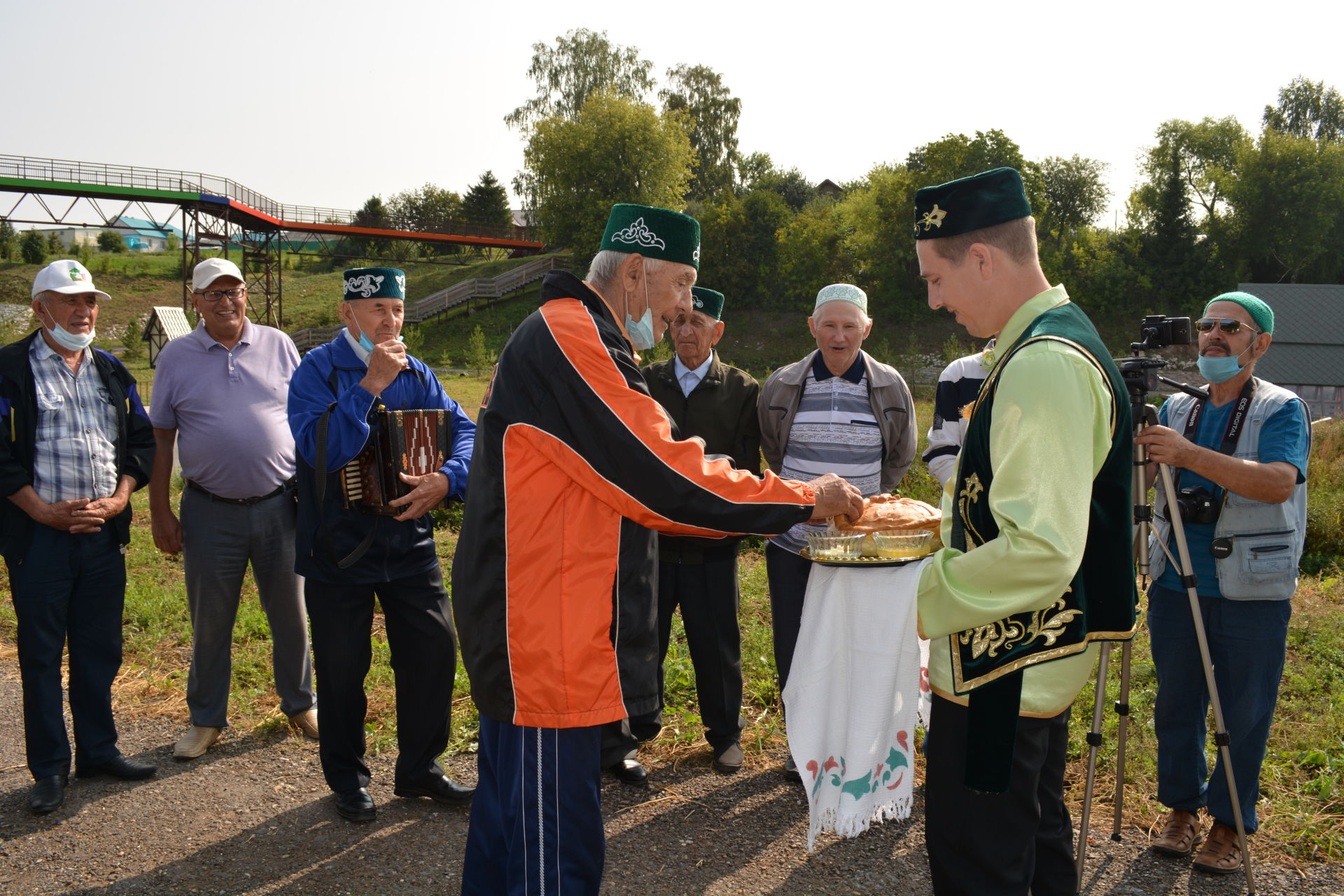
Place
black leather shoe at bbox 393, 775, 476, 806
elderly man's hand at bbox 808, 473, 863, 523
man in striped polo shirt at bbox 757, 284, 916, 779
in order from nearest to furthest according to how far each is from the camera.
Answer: elderly man's hand at bbox 808, 473, 863, 523
black leather shoe at bbox 393, 775, 476, 806
man in striped polo shirt at bbox 757, 284, 916, 779

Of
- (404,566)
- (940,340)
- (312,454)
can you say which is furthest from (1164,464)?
(940,340)

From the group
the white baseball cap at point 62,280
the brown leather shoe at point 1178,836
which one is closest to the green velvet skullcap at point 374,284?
the white baseball cap at point 62,280

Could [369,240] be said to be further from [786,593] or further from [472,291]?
[786,593]

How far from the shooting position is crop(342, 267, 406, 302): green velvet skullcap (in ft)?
14.9

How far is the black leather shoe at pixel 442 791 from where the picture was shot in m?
4.45

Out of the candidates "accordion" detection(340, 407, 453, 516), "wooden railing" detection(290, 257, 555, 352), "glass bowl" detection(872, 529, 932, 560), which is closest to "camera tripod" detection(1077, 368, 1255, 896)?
"glass bowl" detection(872, 529, 932, 560)

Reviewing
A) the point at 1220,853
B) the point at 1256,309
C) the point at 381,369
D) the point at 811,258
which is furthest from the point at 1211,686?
the point at 811,258

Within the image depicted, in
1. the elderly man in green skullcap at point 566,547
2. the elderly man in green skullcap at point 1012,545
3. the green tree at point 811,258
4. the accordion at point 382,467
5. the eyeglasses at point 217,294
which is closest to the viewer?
the elderly man in green skullcap at point 1012,545

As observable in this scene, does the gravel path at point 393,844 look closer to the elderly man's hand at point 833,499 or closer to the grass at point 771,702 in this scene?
the grass at point 771,702

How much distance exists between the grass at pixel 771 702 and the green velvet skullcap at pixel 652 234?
3.10 meters

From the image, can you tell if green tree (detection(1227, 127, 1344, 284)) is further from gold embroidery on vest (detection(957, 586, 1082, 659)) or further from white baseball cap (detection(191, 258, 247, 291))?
gold embroidery on vest (detection(957, 586, 1082, 659))

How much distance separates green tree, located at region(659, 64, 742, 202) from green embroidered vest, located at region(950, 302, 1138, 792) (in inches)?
2279

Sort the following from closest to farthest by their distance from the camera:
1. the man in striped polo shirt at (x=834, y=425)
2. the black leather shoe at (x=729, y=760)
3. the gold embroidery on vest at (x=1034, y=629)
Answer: the gold embroidery on vest at (x=1034, y=629) → the black leather shoe at (x=729, y=760) → the man in striped polo shirt at (x=834, y=425)

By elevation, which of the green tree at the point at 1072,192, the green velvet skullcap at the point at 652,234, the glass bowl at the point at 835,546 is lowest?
the glass bowl at the point at 835,546
